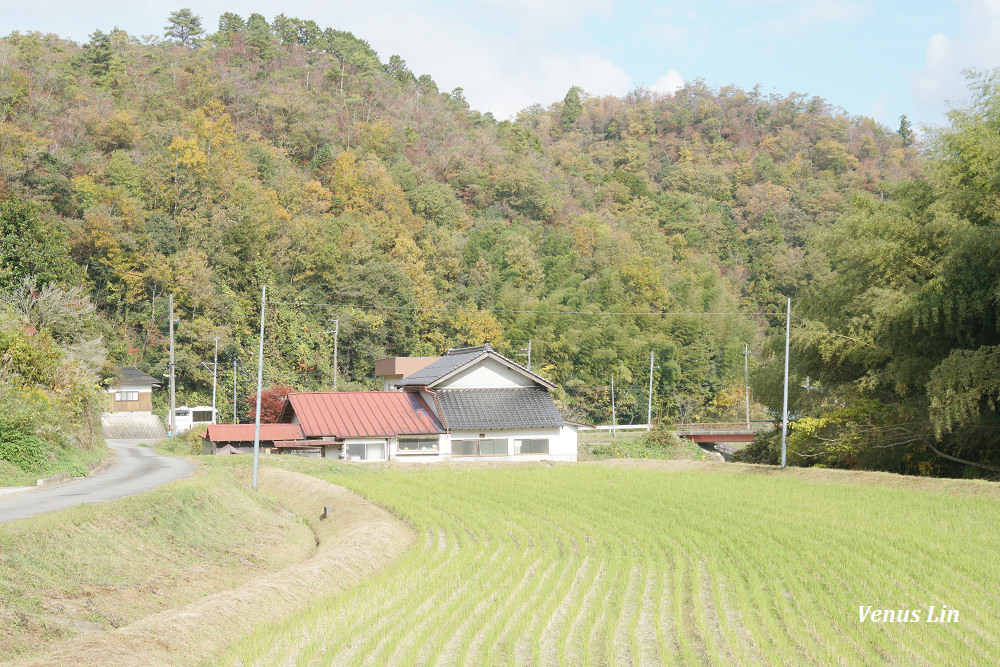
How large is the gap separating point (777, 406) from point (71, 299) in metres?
26.4

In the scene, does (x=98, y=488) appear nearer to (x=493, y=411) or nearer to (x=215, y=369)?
(x=493, y=411)

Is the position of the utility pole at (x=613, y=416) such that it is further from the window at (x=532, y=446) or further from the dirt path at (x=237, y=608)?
the dirt path at (x=237, y=608)

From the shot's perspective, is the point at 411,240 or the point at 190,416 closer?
the point at 190,416

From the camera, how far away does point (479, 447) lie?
3719 cm

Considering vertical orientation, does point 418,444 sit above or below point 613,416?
below

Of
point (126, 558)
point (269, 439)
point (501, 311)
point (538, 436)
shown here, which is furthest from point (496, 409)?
point (126, 558)

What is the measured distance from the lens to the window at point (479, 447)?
3697 centimetres

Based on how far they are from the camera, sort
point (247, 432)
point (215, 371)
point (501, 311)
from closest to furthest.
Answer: point (247, 432) → point (215, 371) → point (501, 311)

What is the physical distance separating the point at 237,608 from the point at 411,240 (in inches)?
2252

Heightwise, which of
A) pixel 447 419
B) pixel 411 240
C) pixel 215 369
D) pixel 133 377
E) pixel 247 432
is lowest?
pixel 247 432

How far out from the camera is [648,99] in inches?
5320

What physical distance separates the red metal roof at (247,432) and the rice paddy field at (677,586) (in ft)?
55.5

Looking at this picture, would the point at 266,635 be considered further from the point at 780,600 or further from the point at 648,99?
the point at 648,99

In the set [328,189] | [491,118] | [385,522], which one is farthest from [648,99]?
[385,522]
